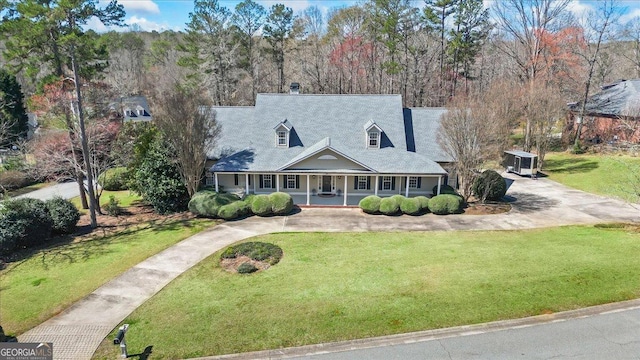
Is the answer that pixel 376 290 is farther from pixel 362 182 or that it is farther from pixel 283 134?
pixel 283 134

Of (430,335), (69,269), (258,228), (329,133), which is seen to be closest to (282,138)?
(329,133)

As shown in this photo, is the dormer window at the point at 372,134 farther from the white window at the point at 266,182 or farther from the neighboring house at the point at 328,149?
the white window at the point at 266,182

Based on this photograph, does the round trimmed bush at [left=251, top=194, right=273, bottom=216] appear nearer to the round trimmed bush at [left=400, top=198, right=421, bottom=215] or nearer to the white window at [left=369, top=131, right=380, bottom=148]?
the round trimmed bush at [left=400, top=198, right=421, bottom=215]

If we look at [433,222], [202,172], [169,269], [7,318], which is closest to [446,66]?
[433,222]

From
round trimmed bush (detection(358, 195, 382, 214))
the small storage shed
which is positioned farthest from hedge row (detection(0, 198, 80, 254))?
the small storage shed

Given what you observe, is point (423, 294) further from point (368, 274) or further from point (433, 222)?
point (433, 222)
